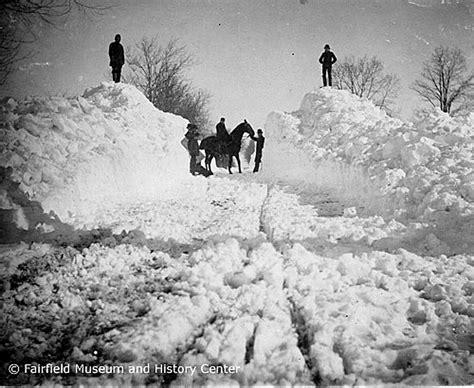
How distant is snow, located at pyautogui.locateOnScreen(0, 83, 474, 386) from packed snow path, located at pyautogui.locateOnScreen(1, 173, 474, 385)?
15mm

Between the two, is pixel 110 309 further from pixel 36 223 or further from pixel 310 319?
pixel 36 223

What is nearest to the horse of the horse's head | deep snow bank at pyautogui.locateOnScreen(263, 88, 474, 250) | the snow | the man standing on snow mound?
the horse's head

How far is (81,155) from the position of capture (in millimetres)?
6848

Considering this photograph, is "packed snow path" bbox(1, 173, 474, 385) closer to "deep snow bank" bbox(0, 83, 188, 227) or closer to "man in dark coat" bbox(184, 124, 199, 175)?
"deep snow bank" bbox(0, 83, 188, 227)

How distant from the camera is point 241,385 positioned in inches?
80.6

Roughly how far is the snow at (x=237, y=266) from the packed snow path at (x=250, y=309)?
15 mm

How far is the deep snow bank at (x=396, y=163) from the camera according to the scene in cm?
496

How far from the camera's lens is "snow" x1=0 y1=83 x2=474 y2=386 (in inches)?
88.3

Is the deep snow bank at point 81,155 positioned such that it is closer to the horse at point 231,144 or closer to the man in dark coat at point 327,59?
the horse at point 231,144

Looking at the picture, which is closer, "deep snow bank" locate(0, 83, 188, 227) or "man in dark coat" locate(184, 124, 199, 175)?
"deep snow bank" locate(0, 83, 188, 227)

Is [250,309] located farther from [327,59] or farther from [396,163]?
[327,59]

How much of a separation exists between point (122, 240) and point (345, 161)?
628 centimetres

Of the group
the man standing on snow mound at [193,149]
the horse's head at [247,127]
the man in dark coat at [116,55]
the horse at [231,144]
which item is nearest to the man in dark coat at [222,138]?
the horse at [231,144]

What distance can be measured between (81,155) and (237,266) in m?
5.01
